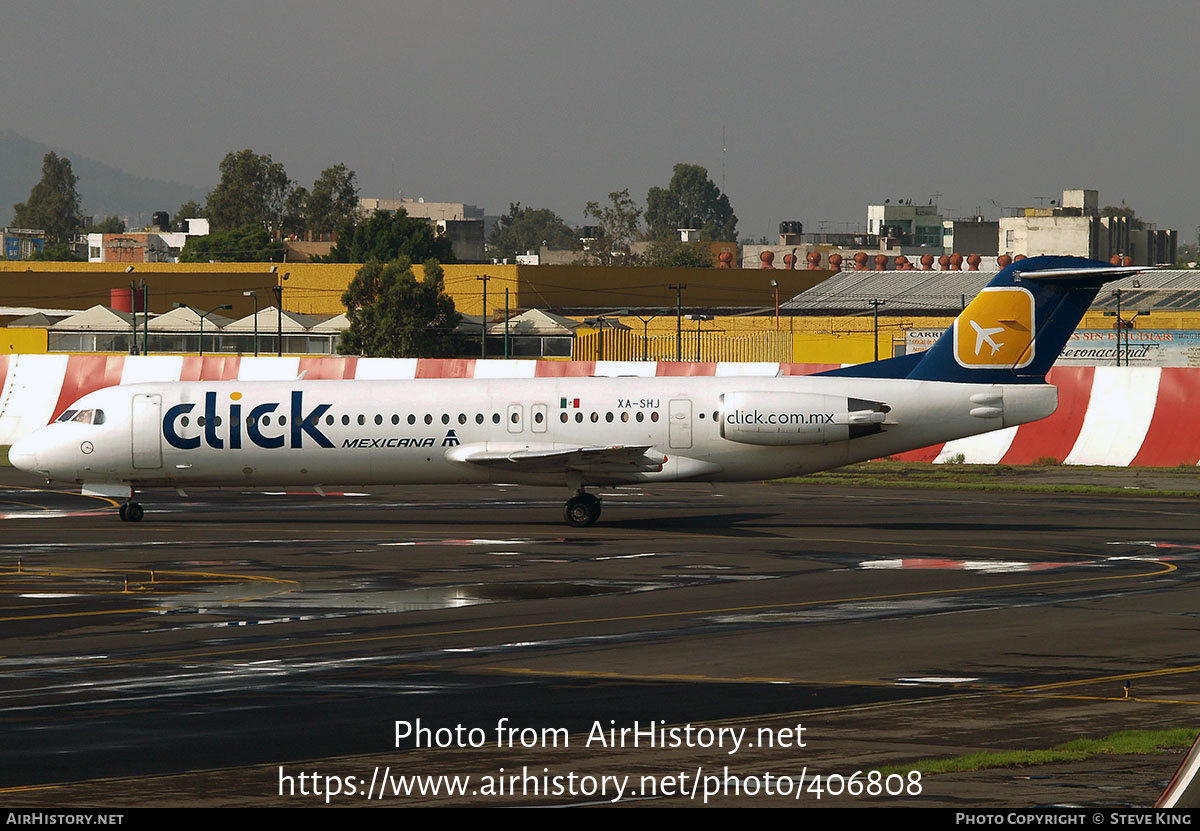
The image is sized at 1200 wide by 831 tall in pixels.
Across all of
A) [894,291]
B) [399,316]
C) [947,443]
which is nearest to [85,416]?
[947,443]

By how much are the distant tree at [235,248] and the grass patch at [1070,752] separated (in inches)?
6371

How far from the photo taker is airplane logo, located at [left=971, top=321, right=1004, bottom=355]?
34.6m

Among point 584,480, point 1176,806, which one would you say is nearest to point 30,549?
point 584,480

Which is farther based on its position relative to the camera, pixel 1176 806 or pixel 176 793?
pixel 176 793

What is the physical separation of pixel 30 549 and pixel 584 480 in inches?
491

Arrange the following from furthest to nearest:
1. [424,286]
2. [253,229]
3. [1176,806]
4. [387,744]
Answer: [253,229], [424,286], [387,744], [1176,806]

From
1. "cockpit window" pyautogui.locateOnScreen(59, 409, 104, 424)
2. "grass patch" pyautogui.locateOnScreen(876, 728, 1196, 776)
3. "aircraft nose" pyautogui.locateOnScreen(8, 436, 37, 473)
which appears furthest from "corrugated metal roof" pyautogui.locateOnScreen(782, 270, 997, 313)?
"grass patch" pyautogui.locateOnScreen(876, 728, 1196, 776)

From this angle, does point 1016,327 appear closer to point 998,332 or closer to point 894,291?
point 998,332

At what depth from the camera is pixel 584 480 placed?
35438 millimetres

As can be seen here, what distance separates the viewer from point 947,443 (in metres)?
47.4

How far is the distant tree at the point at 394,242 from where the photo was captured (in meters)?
166

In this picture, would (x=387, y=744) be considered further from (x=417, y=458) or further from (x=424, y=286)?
(x=424, y=286)

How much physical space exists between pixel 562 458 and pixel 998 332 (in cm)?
1062

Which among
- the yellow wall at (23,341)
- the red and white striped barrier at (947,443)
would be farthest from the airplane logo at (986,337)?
the yellow wall at (23,341)
